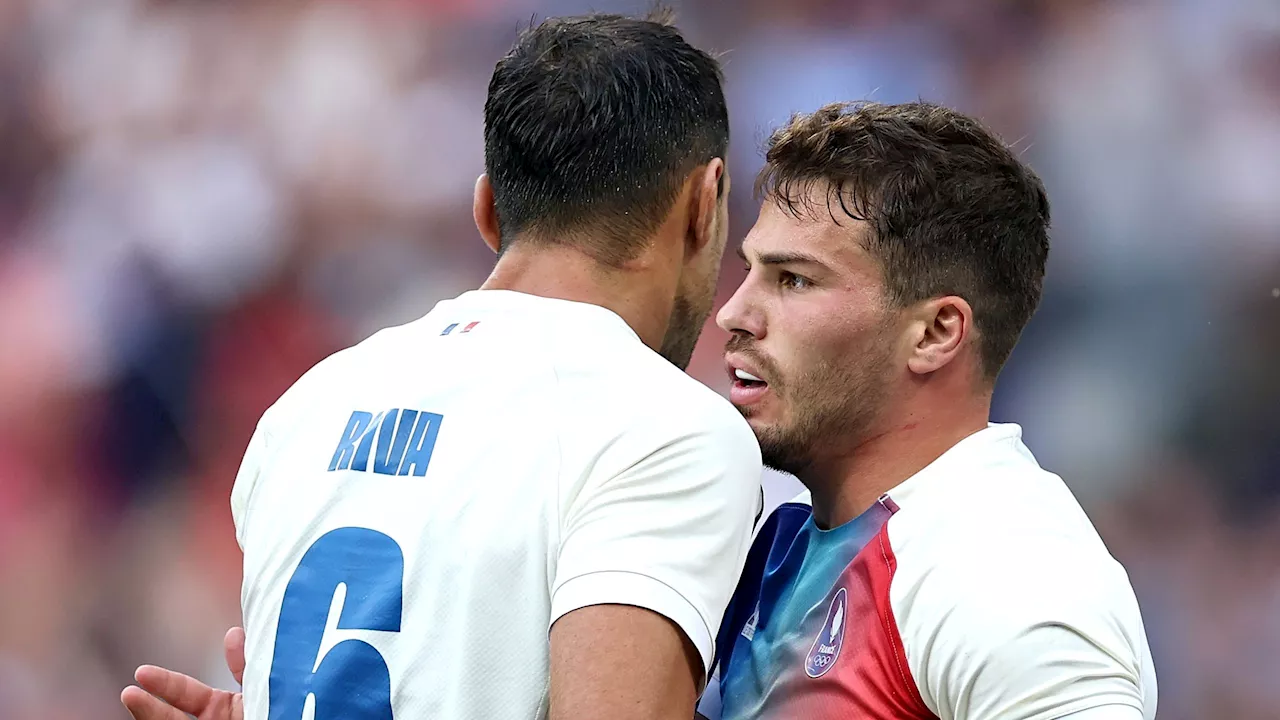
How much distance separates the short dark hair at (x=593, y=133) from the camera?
6.55ft

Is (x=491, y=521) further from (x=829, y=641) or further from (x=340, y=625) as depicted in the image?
(x=829, y=641)

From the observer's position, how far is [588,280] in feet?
6.51

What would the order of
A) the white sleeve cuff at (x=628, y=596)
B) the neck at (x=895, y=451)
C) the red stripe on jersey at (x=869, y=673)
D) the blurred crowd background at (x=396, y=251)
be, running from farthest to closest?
the blurred crowd background at (x=396, y=251) < the neck at (x=895, y=451) < the red stripe on jersey at (x=869, y=673) < the white sleeve cuff at (x=628, y=596)

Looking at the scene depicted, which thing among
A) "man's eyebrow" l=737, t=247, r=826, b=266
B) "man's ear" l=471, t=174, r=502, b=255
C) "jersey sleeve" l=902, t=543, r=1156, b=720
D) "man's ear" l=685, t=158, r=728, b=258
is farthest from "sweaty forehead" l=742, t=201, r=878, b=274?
"jersey sleeve" l=902, t=543, r=1156, b=720

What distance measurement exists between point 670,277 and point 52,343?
3951mm

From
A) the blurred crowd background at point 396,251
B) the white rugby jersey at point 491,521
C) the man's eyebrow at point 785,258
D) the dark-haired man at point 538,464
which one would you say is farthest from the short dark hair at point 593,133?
the blurred crowd background at point 396,251

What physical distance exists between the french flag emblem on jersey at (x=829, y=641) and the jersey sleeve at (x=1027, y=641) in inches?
5.2

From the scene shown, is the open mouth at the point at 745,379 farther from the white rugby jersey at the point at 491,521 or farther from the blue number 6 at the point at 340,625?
the blue number 6 at the point at 340,625

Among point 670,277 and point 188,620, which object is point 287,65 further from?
point 670,277

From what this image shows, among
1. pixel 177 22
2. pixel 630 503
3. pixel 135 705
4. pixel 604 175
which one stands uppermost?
pixel 177 22

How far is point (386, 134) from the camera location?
5.33m

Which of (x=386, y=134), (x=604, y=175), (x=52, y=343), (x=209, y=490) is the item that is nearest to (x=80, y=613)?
(x=209, y=490)

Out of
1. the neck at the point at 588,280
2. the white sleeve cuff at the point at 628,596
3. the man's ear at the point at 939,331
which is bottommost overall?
the white sleeve cuff at the point at 628,596

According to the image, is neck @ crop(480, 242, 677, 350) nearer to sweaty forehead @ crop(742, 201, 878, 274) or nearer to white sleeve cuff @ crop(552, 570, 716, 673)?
sweaty forehead @ crop(742, 201, 878, 274)
